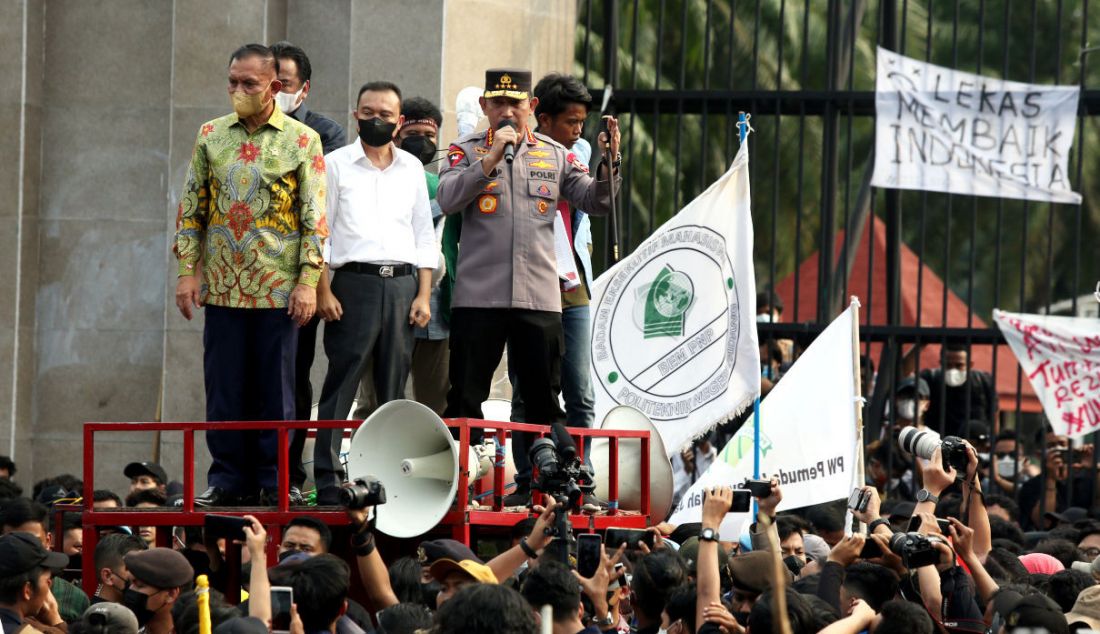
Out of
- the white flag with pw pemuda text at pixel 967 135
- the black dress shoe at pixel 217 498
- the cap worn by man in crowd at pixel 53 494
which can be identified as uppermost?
the white flag with pw pemuda text at pixel 967 135

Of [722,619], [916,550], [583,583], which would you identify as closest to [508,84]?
[583,583]

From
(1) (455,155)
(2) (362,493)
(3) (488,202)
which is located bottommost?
(2) (362,493)

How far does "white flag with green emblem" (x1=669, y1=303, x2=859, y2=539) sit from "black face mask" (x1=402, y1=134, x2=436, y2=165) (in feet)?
7.82

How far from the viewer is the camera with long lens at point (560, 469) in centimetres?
729

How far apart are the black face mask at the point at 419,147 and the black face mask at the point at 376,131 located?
115cm

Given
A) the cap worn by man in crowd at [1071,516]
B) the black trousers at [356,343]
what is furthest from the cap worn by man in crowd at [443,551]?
the cap worn by man in crowd at [1071,516]

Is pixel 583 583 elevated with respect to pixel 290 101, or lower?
lower

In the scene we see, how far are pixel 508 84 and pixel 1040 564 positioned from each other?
3314mm

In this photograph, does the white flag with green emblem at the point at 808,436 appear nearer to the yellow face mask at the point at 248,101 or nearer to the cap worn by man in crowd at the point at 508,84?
the cap worn by man in crowd at the point at 508,84

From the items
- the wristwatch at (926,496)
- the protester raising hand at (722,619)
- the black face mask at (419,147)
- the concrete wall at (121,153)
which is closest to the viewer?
the protester raising hand at (722,619)

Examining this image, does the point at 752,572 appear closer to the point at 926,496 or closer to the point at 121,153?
the point at 926,496

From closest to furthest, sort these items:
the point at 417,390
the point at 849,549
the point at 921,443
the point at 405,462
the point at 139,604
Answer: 1. the point at 849,549
2. the point at 139,604
3. the point at 921,443
4. the point at 405,462
5. the point at 417,390

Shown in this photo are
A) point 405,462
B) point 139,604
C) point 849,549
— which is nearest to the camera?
point 849,549

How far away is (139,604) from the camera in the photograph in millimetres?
7508
